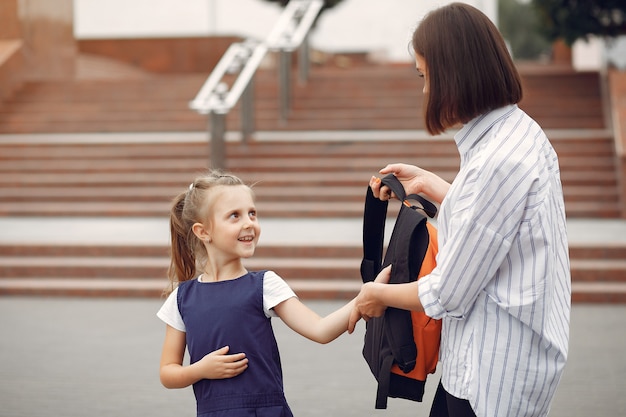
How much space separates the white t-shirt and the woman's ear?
5.1 inches

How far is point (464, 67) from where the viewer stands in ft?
6.88

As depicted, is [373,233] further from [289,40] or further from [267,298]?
[289,40]

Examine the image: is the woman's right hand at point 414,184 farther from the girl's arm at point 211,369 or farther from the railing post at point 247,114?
the railing post at point 247,114

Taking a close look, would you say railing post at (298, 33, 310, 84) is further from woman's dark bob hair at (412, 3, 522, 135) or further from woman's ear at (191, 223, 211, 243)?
woman's dark bob hair at (412, 3, 522, 135)

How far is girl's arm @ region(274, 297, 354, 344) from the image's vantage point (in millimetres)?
2531

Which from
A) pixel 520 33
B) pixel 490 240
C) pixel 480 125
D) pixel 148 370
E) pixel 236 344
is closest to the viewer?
pixel 490 240

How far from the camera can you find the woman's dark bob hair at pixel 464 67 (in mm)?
2102

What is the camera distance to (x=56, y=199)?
36.7 ft

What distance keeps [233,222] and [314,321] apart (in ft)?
1.17

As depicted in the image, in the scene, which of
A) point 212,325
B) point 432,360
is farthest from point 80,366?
point 432,360

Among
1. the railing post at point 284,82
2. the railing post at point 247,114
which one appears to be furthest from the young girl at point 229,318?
the railing post at point 284,82

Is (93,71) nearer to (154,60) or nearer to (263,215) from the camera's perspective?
(154,60)

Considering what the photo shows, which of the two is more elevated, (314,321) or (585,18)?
(314,321)

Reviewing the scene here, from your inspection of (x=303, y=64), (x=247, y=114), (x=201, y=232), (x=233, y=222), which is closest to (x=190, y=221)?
(x=201, y=232)
